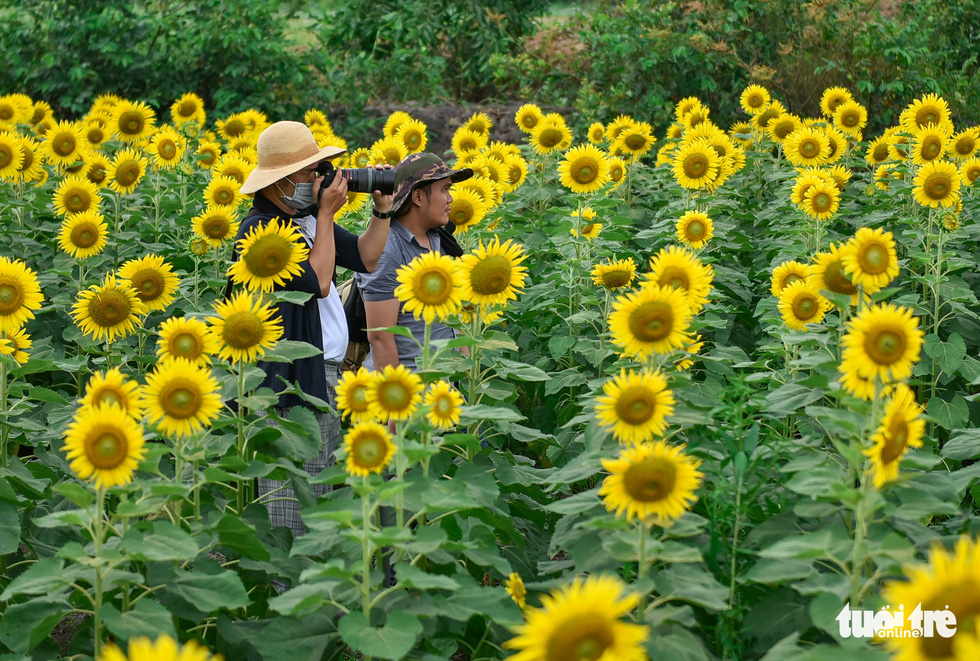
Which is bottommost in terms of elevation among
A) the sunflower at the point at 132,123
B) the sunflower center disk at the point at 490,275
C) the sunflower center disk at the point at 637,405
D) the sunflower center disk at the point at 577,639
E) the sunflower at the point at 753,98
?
the sunflower center disk at the point at 577,639

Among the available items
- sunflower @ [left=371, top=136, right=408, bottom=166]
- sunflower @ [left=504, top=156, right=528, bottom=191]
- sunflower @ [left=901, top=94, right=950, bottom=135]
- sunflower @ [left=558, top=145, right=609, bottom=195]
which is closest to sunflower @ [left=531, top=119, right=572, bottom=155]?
sunflower @ [left=504, top=156, right=528, bottom=191]

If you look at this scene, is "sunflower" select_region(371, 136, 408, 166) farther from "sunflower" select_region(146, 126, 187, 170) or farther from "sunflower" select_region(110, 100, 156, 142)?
"sunflower" select_region(110, 100, 156, 142)

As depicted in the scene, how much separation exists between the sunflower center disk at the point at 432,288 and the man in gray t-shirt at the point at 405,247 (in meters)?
1.11

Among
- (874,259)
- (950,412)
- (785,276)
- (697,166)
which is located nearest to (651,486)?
(874,259)

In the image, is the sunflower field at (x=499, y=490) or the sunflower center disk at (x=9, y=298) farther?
the sunflower center disk at (x=9, y=298)

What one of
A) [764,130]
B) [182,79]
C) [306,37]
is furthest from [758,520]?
[306,37]

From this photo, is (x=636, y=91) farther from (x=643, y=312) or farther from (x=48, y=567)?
(x=48, y=567)

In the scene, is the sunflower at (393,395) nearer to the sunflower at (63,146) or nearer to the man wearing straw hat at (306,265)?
the man wearing straw hat at (306,265)

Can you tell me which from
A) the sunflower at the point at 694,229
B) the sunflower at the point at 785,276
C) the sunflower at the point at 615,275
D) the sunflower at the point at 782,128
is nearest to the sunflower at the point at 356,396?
the sunflower at the point at 615,275

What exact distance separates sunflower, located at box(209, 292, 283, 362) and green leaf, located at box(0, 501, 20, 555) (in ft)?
2.53

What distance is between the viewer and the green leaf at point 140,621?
7.84 feet

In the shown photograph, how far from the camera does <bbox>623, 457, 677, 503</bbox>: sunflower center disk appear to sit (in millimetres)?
2344

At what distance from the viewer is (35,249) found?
5730 mm

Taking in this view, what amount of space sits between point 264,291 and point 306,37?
1813cm
